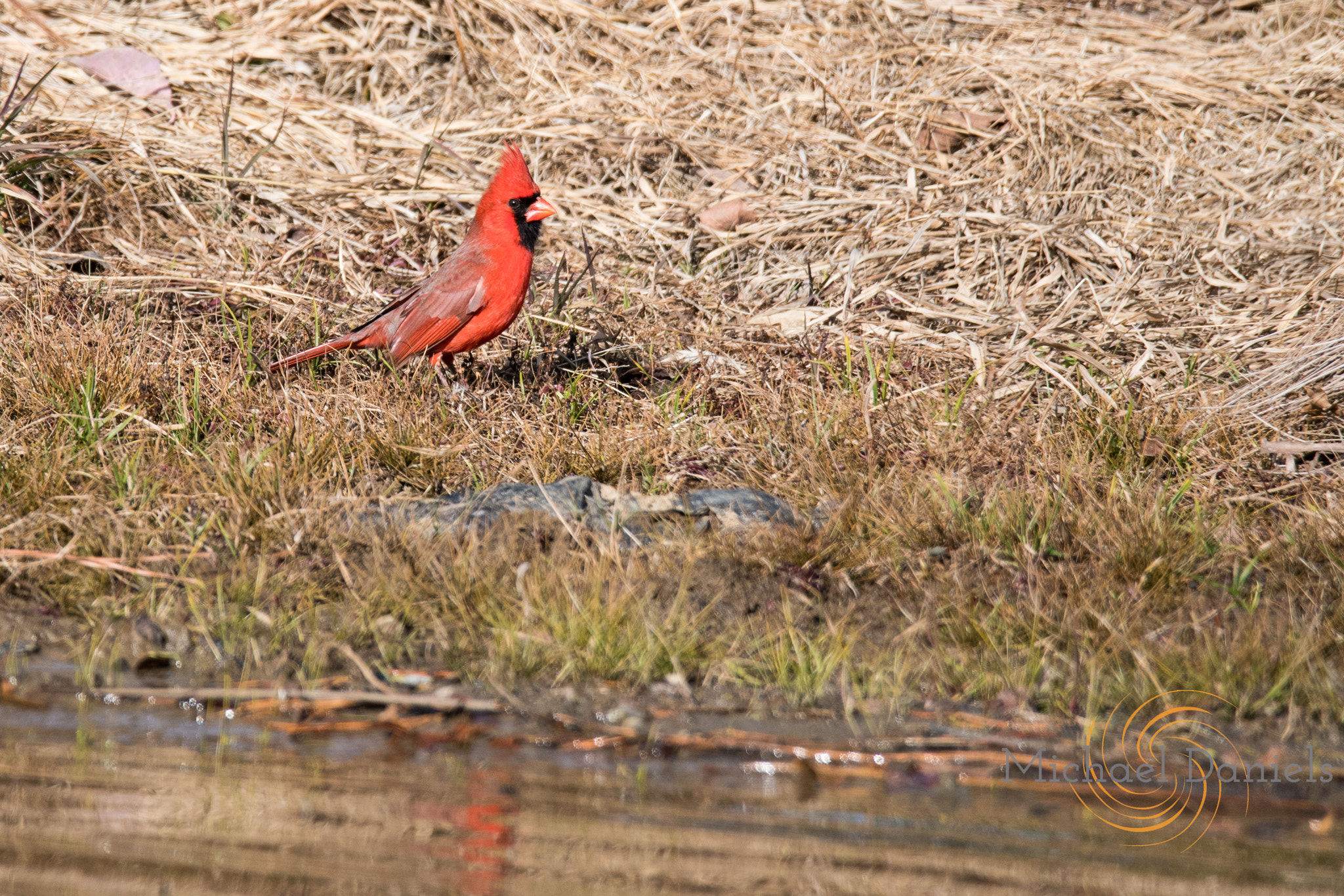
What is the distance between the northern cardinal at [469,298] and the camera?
5.30 m

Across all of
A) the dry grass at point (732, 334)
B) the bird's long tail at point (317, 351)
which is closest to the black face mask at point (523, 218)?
the dry grass at point (732, 334)

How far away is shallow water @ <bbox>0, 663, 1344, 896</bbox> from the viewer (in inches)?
87.2

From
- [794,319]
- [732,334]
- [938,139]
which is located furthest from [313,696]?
[938,139]

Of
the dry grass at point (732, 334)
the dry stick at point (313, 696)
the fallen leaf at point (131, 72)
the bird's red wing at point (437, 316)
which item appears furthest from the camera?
the fallen leaf at point (131, 72)

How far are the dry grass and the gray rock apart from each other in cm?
14

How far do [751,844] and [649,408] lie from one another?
2905 mm

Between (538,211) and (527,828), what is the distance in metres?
3.50

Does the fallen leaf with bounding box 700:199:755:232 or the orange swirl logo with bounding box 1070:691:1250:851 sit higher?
the fallen leaf with bounding box 700:199:755:232

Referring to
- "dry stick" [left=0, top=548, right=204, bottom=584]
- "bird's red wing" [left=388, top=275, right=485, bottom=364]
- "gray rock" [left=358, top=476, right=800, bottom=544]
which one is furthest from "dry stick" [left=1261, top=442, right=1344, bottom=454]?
"dry stick" [left=0, top=548, right=204, bottom=584]

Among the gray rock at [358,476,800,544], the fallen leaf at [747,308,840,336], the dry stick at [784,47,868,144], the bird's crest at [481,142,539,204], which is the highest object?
the dry stick at [784,47,868,144]

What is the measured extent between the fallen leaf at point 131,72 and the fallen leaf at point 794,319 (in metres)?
3.63

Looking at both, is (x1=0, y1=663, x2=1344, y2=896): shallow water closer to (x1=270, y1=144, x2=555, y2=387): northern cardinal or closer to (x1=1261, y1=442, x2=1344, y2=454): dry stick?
(x1=1261, y1=442, x2=1344, y2=454): dry stick

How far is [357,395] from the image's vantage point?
16.5 feet

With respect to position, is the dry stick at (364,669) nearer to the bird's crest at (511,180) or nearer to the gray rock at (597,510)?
the gray rock at (597,510)
